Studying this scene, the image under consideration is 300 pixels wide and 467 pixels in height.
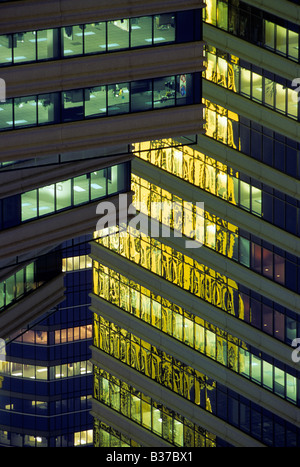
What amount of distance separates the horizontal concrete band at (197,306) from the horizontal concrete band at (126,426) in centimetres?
1151

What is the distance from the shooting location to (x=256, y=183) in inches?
4626

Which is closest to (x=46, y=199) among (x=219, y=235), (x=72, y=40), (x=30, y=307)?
(x=72, y=40)

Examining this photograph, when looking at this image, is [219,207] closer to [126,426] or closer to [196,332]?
[196,332]

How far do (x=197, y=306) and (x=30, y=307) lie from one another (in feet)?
40.4

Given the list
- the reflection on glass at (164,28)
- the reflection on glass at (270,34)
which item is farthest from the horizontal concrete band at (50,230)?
the reflection on glass at (270,34)

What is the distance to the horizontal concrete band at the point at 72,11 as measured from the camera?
326ft

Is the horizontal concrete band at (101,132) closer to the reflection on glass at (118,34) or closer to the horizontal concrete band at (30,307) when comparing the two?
the reflection on glass at (118,34)

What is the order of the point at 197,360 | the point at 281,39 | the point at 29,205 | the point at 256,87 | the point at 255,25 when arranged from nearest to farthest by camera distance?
the point at 29,205 → the point at 281,39 → the point at 255,25 → the point at 256,87 → the point at 197,360

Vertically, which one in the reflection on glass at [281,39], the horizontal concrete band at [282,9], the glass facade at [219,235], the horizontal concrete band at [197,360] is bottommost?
the horizontal concrete band at [197,360]

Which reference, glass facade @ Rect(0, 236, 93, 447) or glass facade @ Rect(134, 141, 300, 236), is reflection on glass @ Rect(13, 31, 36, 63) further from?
glass facade @ Rect(0, 236, 93, 447)

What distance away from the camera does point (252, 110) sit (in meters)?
116
